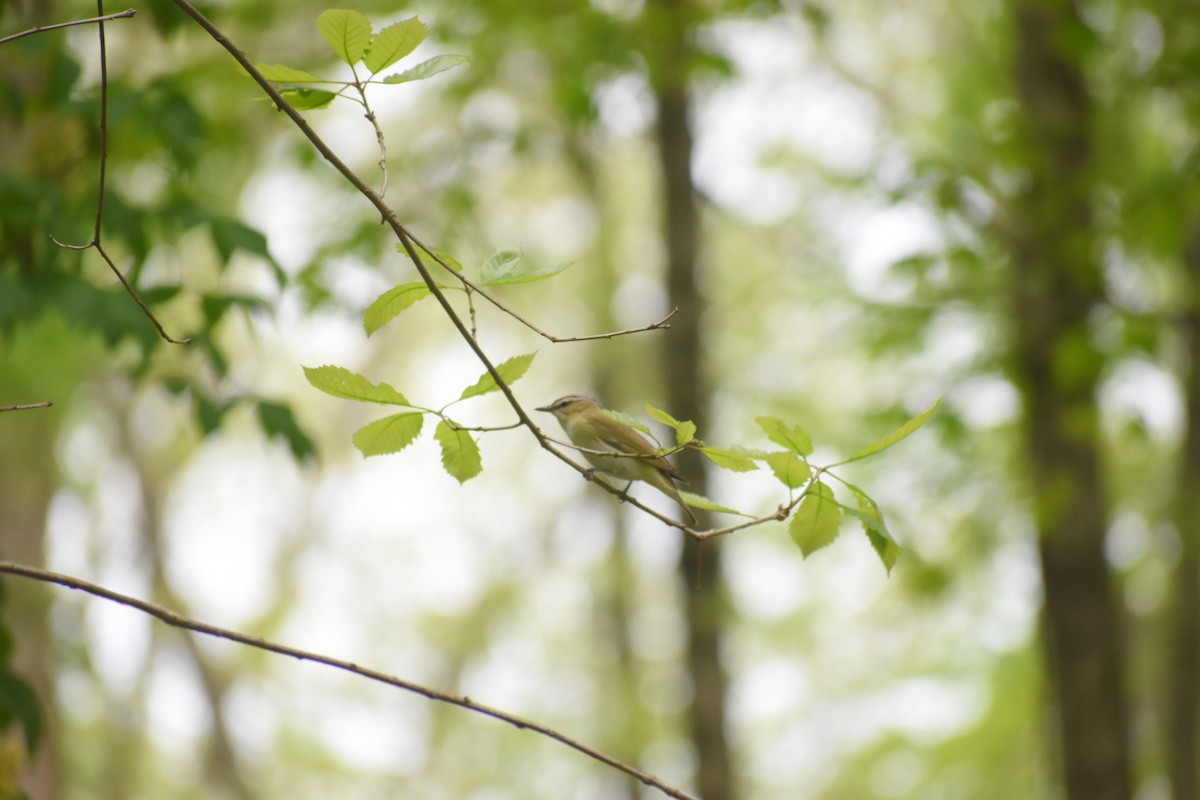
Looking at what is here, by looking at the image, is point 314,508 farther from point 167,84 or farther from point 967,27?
point 167,84

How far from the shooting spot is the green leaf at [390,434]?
1442 millimetres

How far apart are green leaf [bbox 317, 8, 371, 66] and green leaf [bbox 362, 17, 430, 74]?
13mm

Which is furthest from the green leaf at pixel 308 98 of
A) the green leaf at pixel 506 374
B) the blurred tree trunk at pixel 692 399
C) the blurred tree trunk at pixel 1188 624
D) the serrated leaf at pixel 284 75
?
the blurred tree trunk at pixel 1188 624

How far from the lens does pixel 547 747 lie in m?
14.0

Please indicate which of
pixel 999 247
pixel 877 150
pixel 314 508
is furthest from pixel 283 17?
A: pixel 314 508

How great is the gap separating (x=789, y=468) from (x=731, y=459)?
77mm

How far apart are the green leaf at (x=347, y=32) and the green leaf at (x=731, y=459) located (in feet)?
2.19

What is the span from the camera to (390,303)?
4.67 ft

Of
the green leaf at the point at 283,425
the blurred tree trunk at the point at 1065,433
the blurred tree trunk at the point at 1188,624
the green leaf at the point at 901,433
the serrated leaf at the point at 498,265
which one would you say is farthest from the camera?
the blurred tree trunk at the point at 1188,624

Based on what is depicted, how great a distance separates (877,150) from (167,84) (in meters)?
3.34

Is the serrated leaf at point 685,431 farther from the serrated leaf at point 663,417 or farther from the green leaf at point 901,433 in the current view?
the green leaf at point 901,433

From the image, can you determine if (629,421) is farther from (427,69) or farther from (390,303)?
(427,69)

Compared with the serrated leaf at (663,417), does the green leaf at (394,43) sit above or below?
above

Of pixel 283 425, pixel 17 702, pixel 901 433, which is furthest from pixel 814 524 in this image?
pixel 17 702
